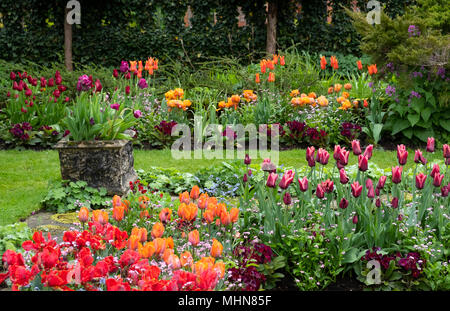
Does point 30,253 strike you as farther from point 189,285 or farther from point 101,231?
point 189,285

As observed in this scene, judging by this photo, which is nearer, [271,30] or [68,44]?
[68,44]

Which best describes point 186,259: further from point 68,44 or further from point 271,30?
point 68,44

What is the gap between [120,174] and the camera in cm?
476

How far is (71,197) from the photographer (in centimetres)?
453

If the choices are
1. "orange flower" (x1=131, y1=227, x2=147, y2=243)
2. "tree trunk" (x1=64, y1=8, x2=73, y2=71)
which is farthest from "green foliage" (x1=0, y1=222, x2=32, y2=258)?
"tree trunk" (x1=64, y1=8, x2=73, y2=71)

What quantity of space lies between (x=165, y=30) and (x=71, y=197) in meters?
7.65

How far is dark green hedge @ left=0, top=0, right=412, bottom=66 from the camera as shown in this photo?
1120 centimetres

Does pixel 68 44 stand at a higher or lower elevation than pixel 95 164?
higher

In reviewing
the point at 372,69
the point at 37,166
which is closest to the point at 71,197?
the point at 37,166

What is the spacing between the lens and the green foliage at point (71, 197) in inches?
173

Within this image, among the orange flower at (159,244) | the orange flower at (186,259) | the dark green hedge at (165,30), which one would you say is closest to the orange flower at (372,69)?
the dark green hedge at (165,30)

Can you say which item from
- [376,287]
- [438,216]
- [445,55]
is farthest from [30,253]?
[445,55]

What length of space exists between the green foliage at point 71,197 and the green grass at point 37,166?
5.3 inches

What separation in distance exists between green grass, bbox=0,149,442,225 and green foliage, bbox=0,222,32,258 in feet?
2.30
